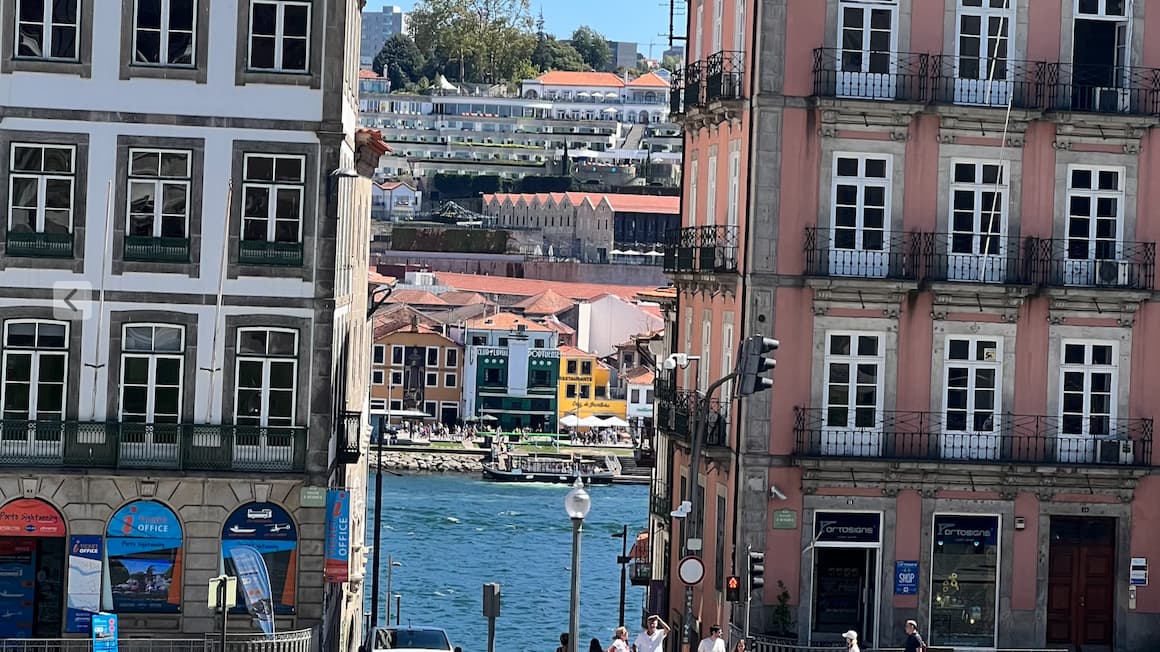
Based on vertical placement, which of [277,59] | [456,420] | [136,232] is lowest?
[456,420]

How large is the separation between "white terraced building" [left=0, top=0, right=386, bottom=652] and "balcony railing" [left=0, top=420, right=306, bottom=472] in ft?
0.12

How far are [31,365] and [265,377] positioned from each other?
3.86 meters

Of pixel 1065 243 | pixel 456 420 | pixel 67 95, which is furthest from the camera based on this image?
pixel 456 420

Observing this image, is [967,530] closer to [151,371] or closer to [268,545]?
[268,545]

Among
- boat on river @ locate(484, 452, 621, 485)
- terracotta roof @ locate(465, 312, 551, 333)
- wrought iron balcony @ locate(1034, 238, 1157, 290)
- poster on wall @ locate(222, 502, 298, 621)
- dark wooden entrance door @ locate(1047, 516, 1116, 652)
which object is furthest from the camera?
terracotta roof @ locate(465, 312, 551, 333)

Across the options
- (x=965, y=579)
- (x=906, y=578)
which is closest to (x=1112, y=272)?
(x=965, y=579)

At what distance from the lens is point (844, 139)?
1563 inches

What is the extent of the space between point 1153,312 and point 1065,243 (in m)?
2.06

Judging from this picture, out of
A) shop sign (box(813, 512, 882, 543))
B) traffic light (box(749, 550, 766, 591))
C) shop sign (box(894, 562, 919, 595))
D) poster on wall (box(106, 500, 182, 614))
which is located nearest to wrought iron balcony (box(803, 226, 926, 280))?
shop sign (box(813, 512, 882, 543))

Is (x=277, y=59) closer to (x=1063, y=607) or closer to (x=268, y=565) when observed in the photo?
(x=268, y=565)

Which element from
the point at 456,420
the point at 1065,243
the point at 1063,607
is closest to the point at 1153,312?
the point at 1065,243

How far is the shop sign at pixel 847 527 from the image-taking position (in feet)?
131

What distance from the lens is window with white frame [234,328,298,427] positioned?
124 ft

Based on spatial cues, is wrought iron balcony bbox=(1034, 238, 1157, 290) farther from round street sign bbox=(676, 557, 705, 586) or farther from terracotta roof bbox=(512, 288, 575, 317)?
terracotta roof bbox=(512, 288, 575, 317)
